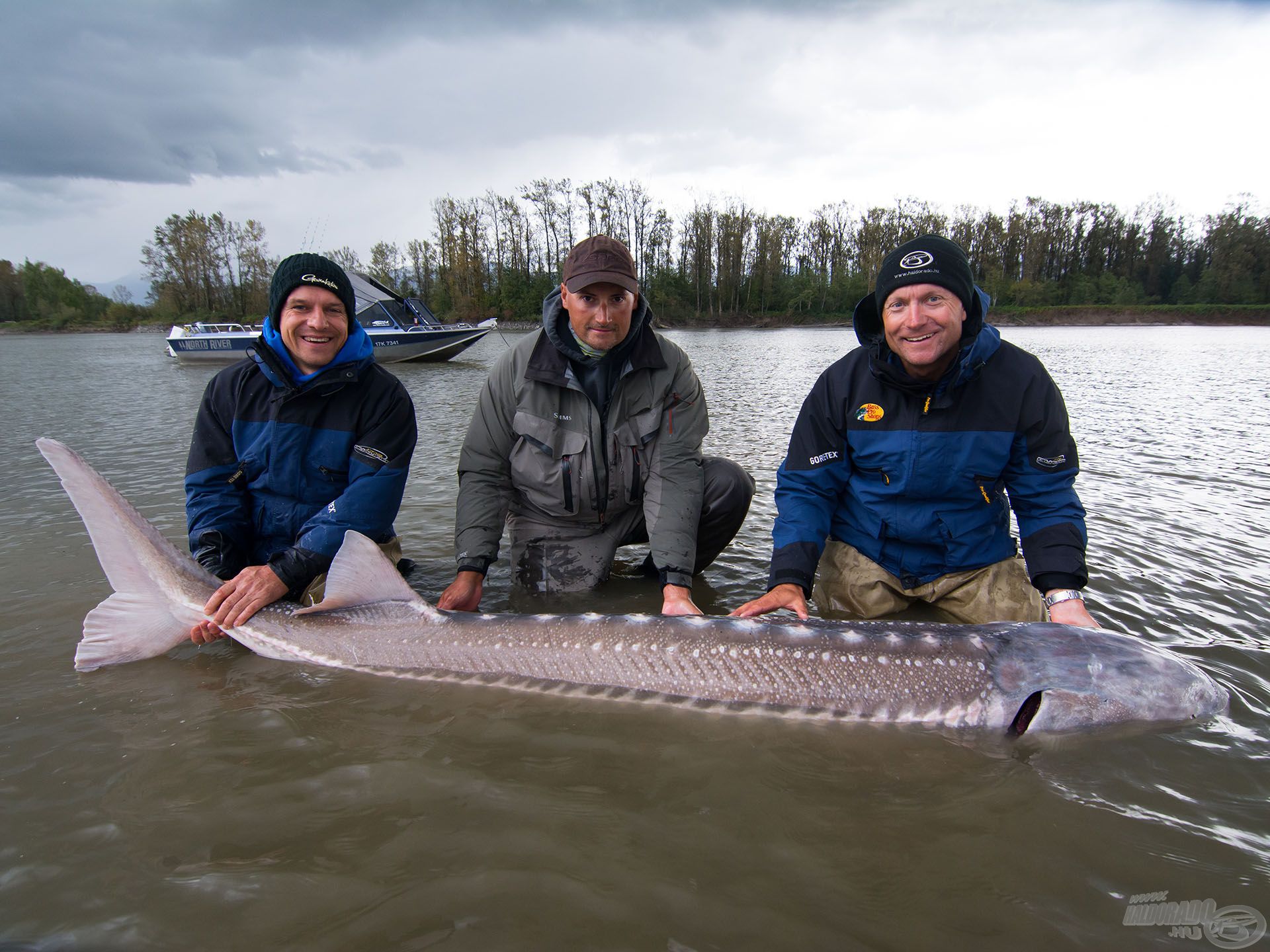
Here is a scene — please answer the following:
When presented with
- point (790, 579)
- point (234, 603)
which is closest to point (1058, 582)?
point (790, 579)

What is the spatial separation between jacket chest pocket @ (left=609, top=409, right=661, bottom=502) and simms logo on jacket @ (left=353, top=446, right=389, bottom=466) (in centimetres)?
113

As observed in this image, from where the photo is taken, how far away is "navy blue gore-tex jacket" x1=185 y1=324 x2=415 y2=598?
3170 mm

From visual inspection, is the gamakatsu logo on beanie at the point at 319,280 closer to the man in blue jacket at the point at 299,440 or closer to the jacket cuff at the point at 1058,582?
the man in blue jacket at the point at 299,440

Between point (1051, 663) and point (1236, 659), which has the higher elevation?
point (1051, 663)

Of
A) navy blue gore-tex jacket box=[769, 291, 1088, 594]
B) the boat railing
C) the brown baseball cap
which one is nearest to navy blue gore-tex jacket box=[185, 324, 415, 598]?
the brown baseball cap

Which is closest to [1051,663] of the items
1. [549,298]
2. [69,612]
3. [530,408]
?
[530,408]

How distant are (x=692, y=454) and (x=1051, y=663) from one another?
185 cm

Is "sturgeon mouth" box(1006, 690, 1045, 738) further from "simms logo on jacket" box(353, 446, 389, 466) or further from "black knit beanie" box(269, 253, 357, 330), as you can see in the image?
"black knit beanie" box(269, 253, 357, 330)

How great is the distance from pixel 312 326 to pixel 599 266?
1.37 meters

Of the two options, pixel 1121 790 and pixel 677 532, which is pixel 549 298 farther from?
pixel 1121 790

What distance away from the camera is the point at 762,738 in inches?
88.7

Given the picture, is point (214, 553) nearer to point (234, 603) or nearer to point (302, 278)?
point (234, 603)

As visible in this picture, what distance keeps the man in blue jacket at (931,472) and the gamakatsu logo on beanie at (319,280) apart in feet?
7.57

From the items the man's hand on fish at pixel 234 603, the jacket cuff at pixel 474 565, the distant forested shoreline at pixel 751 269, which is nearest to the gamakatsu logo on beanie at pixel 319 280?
the man's hand on fish at pixel 234 603
